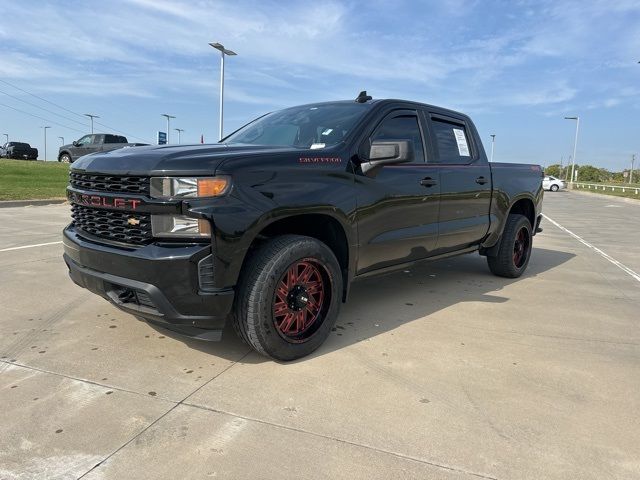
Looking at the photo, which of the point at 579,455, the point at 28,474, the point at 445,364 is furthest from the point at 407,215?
the point at 28,474

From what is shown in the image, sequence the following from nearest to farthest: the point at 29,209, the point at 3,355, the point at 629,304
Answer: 1. the point at 3,355
2. the point at 629,304
3. the point at 29,209

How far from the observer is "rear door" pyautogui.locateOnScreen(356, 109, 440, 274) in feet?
12.7

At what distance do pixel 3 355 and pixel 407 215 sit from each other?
3131mm

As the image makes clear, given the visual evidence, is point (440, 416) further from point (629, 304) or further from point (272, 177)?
point (629, 304)

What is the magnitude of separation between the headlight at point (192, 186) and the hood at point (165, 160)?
0.04m

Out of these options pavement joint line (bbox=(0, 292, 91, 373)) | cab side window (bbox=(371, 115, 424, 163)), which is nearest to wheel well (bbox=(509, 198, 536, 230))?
cab side window (bbox=(371, 115, 424, 163))

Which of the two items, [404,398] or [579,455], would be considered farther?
[404,398]

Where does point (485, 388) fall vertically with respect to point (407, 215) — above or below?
below

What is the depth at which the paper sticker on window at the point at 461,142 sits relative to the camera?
5.17 meters

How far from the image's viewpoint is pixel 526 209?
21.4ft

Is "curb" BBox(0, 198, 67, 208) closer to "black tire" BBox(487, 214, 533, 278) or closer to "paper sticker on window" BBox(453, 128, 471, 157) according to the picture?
"paper sticker on window" BBox(453, 128, 471, 157)

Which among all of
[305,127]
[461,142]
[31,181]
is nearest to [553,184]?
[31,181]

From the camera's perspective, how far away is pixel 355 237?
3.75m

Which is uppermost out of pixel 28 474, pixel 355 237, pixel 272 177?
pixel 272 177
